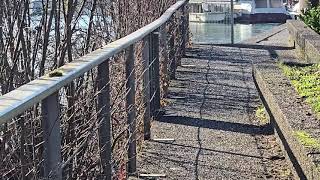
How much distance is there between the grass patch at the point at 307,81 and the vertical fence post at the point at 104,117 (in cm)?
149

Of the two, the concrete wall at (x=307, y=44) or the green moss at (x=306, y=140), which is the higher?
the green moss at (x=306, y=140)

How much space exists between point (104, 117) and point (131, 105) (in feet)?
3.78

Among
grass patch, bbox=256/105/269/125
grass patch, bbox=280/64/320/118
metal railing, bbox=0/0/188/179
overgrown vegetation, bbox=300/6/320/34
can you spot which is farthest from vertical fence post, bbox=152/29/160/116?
overgrown vegetation, bbox=300/6/320/34

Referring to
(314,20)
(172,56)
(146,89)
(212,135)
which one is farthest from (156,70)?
(314,20)

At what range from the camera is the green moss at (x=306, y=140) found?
14.5ft

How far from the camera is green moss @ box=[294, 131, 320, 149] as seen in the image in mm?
4409

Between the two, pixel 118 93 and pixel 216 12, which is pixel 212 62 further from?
pixel 216 12

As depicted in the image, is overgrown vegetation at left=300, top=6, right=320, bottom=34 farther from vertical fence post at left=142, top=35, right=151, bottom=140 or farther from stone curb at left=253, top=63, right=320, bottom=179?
vertical fence post at left=142, top=35, right=151, bottom=140

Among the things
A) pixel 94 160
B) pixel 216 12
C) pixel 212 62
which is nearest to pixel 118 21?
pixel 94 160

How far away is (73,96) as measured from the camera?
4.32 meters

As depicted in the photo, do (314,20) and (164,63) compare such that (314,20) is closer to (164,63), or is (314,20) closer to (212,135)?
(164,63)

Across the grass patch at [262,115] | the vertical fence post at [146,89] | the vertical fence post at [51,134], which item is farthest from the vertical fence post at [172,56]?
the vertical fence post at [51,134]

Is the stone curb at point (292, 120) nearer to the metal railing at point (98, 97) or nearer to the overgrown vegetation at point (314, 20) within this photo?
the metal railing at point (98, 97)

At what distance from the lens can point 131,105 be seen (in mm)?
5750
